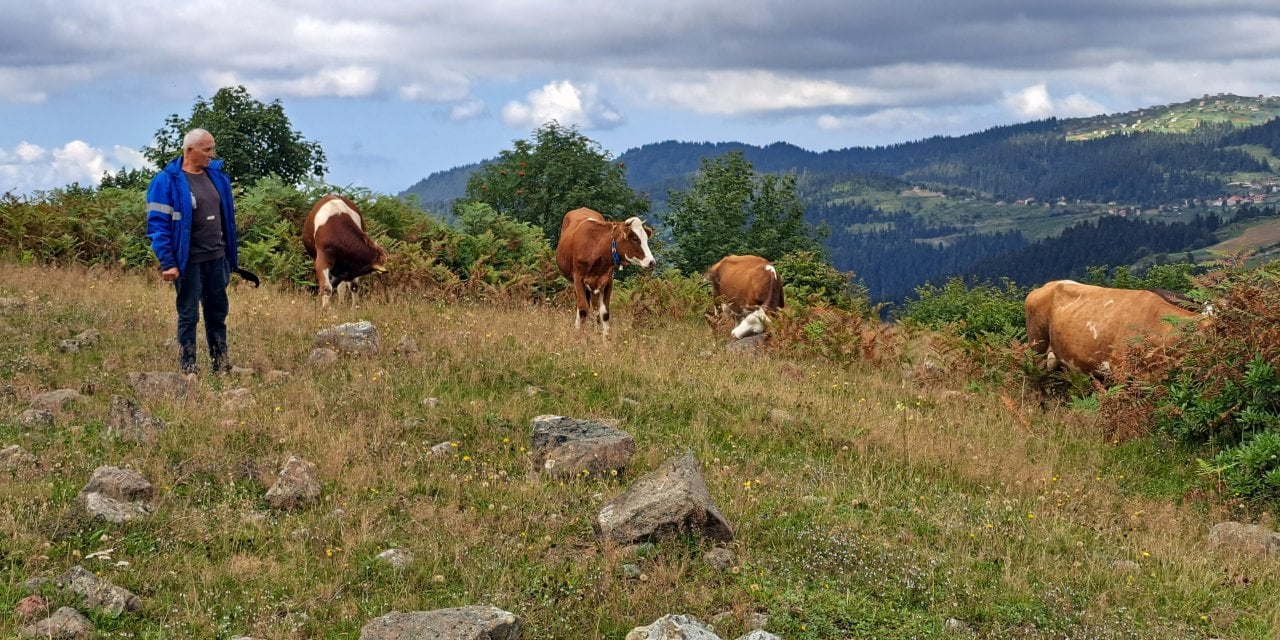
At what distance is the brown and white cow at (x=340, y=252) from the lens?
16.2m

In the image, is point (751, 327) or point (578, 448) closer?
point (578, 448)

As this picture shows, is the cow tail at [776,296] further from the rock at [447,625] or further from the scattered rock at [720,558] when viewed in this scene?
the rock at [447,625]

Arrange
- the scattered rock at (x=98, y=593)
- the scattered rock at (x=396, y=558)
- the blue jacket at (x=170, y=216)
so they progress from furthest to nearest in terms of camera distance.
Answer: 1. the blue jacket at (x=170, y=216)
2. the scattered rock at (x=396, y=558)
3. the scattered rock at (x=98, y=593)

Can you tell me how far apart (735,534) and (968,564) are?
5.61 ft

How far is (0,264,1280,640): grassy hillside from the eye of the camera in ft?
20.2

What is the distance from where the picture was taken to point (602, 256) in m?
16.4

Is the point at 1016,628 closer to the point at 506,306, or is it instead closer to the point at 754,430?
the point at 754,430

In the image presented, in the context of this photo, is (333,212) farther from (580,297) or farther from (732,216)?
(732,216)

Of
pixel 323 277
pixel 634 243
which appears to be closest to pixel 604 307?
pixel 634 243

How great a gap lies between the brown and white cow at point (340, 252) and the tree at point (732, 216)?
47.8 metres

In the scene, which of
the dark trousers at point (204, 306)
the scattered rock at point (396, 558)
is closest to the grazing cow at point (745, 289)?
the dark trousers at point (204, 306)

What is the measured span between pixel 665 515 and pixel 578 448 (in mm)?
1762

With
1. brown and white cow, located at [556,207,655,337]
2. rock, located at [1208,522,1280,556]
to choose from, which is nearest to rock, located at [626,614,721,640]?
rock, located at [1208,522,1280,556]

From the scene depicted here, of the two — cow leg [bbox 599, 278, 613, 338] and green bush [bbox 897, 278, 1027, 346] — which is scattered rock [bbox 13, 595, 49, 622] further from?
green bush [bbox 897, 278, 1027, 346]
